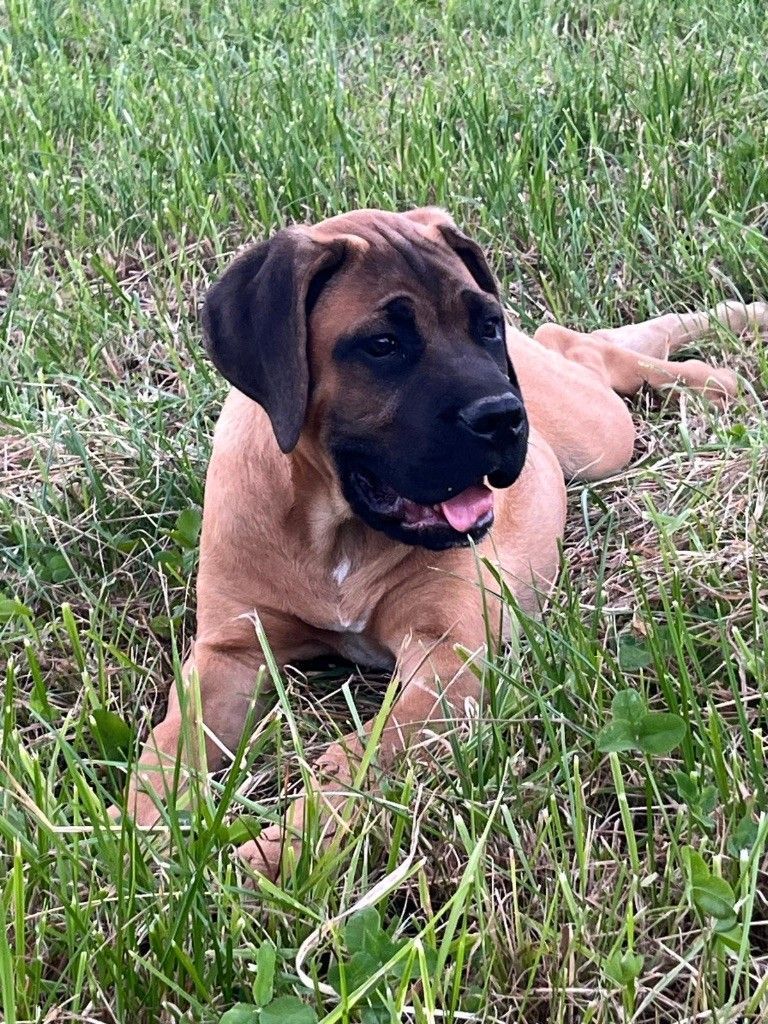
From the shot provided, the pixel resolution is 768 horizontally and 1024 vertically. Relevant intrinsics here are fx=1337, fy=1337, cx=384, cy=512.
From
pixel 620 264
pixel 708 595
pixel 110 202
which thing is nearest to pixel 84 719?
pixel 708 595

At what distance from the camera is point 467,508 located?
2.91m

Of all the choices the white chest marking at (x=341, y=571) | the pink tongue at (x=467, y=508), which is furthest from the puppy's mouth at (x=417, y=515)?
the white chest marking at (x=341, y=571)

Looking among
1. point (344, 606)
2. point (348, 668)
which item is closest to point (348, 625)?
point (344, 606)

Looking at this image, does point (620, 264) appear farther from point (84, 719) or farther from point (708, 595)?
point (84, 719)

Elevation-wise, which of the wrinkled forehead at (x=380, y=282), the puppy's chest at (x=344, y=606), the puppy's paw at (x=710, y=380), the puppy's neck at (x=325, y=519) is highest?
the wrinkled forehead at (x=380, y=282)

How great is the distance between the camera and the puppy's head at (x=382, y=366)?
2.68 meters

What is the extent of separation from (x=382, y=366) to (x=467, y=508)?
389mm

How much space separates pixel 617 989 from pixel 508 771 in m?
0.50

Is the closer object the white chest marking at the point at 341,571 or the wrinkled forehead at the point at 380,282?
the wrinkled forehead at the point at 380,282

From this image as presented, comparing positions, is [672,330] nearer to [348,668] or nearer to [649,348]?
[649,348]

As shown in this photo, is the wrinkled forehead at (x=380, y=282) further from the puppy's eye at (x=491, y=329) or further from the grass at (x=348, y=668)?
the grass at (x=348, y=668)

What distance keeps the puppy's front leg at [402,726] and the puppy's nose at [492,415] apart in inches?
18.0

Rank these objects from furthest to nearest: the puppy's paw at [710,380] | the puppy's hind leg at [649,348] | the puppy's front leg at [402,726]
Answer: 1. the puppy's hind leg at [649,348]
2. the puppy's paw at [710,380]
3. the puppy's front leg at [402,726]

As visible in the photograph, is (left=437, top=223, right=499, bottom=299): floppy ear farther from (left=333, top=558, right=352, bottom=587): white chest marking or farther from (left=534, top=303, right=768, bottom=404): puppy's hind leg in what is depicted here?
(left=534, top=303, right=768, bottom=404): puppy's hind leg
